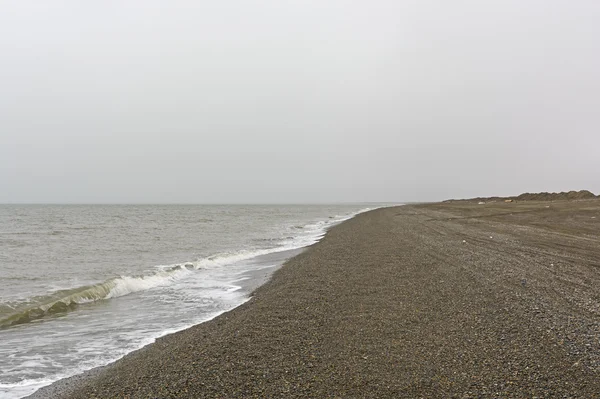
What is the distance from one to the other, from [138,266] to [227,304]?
8440 millimetres

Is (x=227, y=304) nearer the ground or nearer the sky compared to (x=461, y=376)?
nearer the ground

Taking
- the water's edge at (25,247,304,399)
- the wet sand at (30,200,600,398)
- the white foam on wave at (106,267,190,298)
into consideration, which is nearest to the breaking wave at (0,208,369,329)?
the white foam on wave at (106,267,190,298)

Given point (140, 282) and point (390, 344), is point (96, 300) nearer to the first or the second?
point (140, 282)

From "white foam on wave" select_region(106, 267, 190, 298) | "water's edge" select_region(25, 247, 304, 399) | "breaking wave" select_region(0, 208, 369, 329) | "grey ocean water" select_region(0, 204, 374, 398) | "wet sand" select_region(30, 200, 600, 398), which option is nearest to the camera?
"wet sand" select_region(30, 200, 600, 398)

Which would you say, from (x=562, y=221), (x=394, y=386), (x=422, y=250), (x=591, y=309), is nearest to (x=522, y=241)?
(x=422, y=250)

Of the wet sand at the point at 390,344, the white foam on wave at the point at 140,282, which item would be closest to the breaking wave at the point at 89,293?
the white foam on wave at the point at 140,282

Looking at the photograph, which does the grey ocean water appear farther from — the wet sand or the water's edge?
the wet sand

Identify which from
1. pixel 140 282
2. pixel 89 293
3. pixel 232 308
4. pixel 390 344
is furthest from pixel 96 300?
pixel 390 344

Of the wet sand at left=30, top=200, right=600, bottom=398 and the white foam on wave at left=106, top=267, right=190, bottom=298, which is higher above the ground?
the wet sand at left=30, top=200, right=600, bottom=398

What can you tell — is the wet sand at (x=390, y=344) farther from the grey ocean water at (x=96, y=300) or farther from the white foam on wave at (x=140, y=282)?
the white foam on wave at (x=140, y=282)

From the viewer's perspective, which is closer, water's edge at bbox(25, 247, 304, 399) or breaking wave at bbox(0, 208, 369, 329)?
water's edge at bbox(25, 247, 304, 399)

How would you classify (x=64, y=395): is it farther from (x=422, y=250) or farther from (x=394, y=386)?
(x=422, y=250)

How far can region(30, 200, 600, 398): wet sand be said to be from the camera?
459cm

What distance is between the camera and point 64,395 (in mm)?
5098
